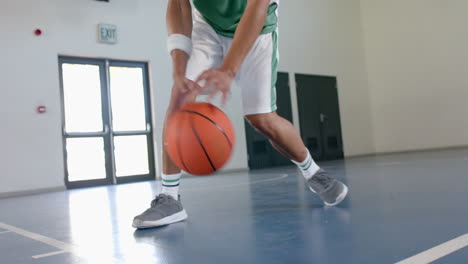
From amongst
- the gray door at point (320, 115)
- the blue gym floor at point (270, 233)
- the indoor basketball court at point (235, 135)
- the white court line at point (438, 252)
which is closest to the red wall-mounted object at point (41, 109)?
the indoor basketball court at point (235, 135)

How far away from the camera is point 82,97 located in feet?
21.0

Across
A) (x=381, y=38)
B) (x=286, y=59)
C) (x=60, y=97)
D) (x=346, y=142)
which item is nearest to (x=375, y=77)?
(x=381, y=38)

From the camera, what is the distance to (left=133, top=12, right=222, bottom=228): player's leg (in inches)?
73.9

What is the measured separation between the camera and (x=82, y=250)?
1.53 metres

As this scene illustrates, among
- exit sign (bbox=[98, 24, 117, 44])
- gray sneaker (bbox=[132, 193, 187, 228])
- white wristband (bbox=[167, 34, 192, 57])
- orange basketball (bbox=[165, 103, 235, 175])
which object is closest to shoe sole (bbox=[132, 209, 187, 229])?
gray sneaker (bbox=[132, 193, 187, 228])

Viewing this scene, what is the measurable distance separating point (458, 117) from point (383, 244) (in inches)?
370

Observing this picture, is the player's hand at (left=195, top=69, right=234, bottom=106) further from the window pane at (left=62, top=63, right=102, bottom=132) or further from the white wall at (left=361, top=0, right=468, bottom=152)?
the white wall at (left=361, top=0, right=468, bottom=152)

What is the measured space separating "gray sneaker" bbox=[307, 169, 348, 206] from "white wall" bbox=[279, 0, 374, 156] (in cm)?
666

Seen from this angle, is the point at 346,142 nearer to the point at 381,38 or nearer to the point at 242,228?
the point at 381,38

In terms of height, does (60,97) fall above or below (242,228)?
above

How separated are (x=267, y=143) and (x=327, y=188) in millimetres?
6157

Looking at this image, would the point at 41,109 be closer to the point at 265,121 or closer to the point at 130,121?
the point at 130,121

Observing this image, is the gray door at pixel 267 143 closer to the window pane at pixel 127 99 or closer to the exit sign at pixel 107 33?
the window pane at pixel 127 99

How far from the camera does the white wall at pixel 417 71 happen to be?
950 cm
